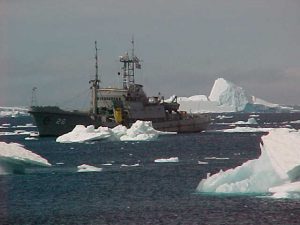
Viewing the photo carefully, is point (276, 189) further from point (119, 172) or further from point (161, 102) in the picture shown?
point (161, 102)

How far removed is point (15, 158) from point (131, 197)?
11329mm

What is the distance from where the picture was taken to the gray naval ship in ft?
310

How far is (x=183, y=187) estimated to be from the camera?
131 ft

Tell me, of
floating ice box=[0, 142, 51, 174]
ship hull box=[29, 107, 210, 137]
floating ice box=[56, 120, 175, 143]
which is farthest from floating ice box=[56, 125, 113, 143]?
floating ice box=[0, 142, 51, 174]

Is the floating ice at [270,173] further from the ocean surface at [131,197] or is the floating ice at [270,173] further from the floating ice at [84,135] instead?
the floating ice at [84,135]

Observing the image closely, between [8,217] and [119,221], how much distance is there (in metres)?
4.65

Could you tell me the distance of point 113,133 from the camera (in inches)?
3391

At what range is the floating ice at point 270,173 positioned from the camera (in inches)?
1310

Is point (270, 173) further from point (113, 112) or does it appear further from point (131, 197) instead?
point (113, 112)

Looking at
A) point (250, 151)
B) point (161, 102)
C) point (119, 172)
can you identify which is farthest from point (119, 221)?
point (161, 102)

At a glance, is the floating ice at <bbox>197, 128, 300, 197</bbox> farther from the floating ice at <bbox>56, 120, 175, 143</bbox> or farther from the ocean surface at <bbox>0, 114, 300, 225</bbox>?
the floating ice at <bbox>56, 120, 175, 143</bbox>

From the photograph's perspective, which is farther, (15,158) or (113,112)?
(113,112)

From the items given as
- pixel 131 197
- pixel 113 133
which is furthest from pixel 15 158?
pixel 113 133

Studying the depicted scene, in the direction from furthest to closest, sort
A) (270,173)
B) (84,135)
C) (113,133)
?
(113,133)
(84,135)
(270,173)
